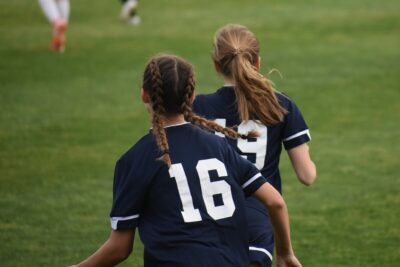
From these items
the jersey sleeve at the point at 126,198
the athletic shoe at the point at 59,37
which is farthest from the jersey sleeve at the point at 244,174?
the athletic shoe at the point at 59,37

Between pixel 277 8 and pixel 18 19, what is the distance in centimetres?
528

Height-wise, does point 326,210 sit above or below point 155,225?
below

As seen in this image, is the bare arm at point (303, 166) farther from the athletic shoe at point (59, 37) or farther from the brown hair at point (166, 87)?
the athletic shoe at point (59, 37)

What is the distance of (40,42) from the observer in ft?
50.6

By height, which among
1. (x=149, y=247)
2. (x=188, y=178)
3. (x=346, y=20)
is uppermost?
(x=188, y=178)

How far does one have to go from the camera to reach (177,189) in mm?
3502

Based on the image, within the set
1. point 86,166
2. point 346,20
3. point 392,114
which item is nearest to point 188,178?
point 86,166

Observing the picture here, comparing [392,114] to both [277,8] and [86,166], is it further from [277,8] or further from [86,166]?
[277,8]

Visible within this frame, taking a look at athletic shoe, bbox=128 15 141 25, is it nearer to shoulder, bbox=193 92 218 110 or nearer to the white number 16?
shoulder, bbox=193 92 218 110

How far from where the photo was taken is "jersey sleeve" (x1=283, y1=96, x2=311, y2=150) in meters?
4.46

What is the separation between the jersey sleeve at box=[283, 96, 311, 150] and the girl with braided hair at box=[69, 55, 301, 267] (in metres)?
→ 0.88

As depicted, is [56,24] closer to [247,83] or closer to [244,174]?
[247,83]

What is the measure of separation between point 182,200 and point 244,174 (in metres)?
0.29

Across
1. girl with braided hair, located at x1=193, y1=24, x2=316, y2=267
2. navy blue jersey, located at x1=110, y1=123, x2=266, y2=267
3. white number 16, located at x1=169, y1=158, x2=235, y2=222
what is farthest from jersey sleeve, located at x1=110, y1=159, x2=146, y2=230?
girl with braided hair, located at x1=193, y1=24, x2=316, y2=267
